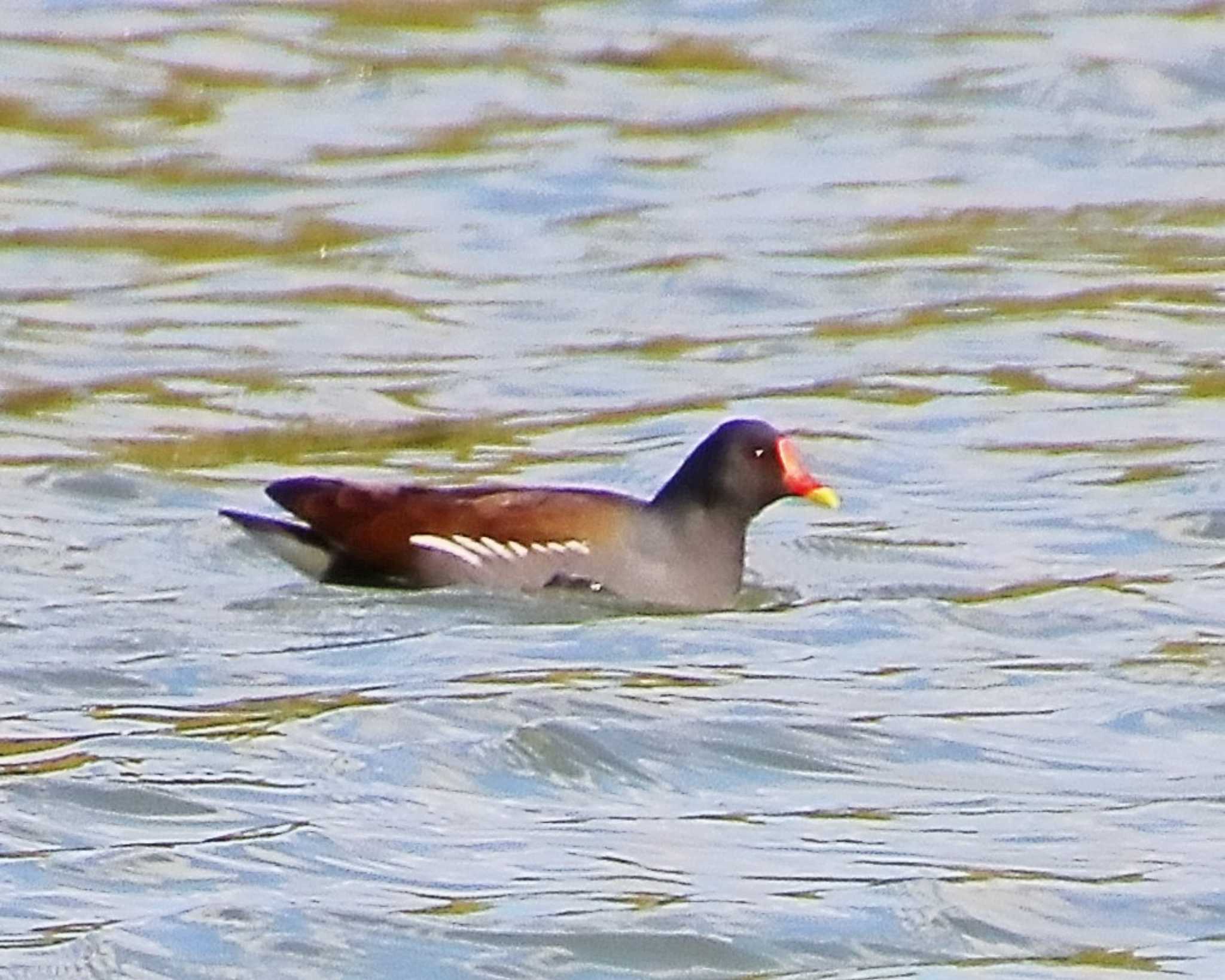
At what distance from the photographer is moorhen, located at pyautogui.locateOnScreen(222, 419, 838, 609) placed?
10750 mm

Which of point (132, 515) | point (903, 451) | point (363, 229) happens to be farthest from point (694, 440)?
point (363, 229)

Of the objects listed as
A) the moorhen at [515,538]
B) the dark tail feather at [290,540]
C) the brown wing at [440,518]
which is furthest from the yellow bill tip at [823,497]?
the dark tail feather at [290,540]

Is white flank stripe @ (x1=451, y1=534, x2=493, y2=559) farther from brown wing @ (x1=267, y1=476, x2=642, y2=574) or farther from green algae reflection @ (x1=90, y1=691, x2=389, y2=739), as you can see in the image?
green algae reflection @ (x1=90, y1=691, x2=389, y2=739)

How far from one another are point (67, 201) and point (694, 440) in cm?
435

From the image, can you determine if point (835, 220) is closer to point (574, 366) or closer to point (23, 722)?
point (574, 366)

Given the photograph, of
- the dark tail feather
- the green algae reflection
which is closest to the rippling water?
the green algae reflection

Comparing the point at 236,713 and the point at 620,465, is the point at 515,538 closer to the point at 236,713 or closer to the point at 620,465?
the point at 236,713

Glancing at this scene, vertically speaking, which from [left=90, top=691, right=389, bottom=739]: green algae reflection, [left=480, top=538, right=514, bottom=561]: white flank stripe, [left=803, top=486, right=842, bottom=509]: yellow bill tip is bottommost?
[left=90, top=691, right=389, bottom=739]: green algae reflection

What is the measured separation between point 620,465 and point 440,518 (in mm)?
1982

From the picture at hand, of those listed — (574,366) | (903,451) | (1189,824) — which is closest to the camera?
(1189,824)

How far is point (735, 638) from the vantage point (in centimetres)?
1045

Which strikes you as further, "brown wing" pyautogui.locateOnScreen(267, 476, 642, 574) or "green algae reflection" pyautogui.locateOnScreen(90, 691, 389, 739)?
"brown wing" pyautogui.locateOnScreen(267, 476, 642, 574)

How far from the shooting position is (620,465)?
12680 millimetres

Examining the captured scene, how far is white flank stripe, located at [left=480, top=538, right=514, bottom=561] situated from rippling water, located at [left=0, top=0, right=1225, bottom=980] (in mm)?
130
